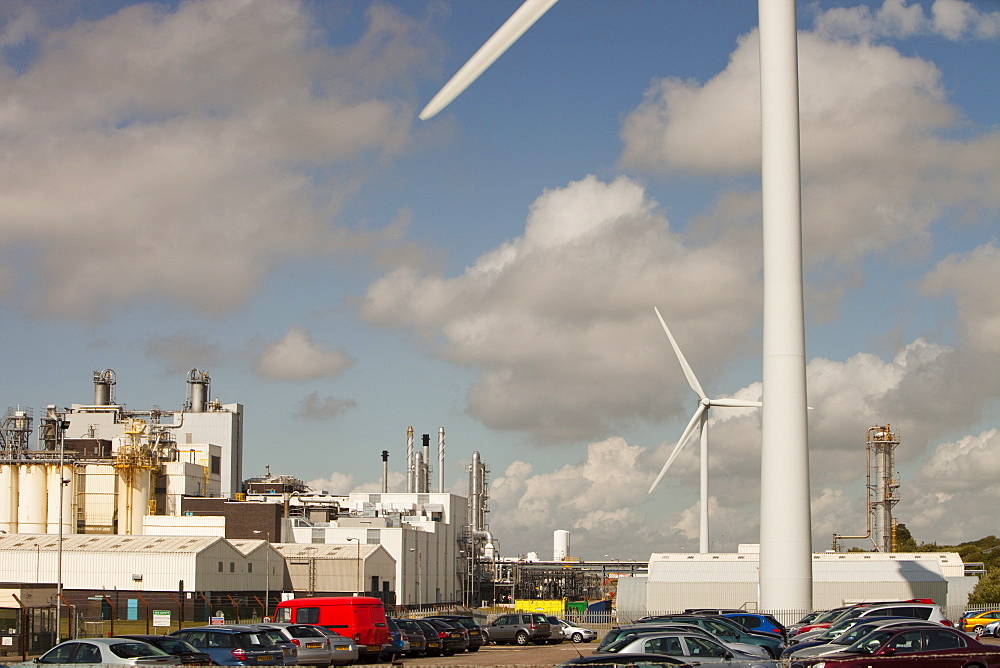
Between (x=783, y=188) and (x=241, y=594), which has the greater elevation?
(x=783, y=188)

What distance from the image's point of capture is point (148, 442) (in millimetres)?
122750

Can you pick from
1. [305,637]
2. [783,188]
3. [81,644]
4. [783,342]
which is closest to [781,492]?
[783,342]

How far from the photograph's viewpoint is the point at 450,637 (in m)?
53.4

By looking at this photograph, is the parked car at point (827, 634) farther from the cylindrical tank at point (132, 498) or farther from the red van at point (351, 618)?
the cylindrical tank at point (132, 498)

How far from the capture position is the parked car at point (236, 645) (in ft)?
107

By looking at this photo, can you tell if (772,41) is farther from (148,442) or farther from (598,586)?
(598,586)

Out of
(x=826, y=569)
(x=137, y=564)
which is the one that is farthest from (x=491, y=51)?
(x=137, y=564)

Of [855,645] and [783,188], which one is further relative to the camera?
[783,188]

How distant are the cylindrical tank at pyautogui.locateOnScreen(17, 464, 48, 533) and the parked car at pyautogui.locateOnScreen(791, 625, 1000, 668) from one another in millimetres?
103030

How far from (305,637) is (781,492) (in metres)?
17.5

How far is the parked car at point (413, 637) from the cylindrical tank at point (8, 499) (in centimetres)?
7901

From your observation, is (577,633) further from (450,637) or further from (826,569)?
(826,569)

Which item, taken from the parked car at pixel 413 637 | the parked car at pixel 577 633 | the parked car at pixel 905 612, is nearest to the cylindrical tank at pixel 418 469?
the parked car at pixel 577 633

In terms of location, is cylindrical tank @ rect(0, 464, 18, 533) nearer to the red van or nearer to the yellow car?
the red van
